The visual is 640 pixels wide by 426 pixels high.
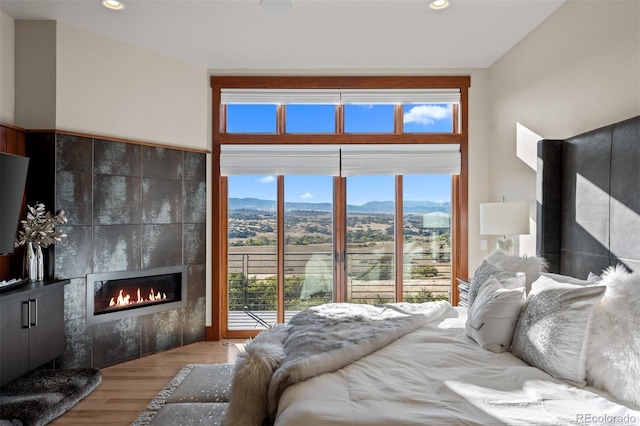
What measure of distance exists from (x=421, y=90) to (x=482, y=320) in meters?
2.98

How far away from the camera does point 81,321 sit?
350 centimetres

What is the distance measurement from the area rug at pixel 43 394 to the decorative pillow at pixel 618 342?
10.4ft

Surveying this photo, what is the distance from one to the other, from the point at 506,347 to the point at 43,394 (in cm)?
312

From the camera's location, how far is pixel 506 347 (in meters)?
2.09

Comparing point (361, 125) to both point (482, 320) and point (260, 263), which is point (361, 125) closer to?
point (260, 263)

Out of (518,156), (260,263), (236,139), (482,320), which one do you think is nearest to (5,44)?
(236,139)

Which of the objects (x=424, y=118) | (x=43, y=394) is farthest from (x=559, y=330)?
(x=43, y=394)

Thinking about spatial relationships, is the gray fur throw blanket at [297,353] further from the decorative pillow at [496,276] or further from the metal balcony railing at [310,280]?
the metal balcony railing at [310,280]

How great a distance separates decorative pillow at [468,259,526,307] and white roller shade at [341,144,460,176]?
5.99 ft

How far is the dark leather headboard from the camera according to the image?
2150 mm

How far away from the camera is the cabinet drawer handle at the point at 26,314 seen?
9.57 feet

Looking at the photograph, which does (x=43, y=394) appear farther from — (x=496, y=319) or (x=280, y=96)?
(x=280, y=96)

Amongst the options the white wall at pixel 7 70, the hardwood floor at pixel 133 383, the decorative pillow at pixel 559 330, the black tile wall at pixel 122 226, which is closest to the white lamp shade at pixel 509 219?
the decorative pillow at pixel 559 330

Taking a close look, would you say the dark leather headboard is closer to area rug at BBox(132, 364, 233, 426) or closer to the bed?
the bed
